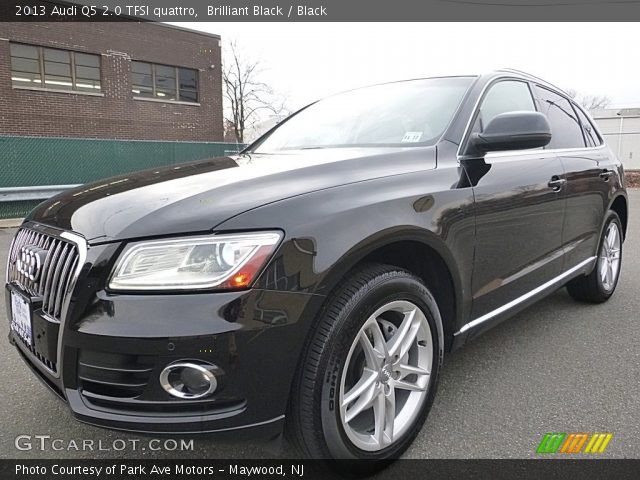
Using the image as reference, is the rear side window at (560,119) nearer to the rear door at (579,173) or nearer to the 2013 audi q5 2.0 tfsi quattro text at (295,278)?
the rear door at (579,173)

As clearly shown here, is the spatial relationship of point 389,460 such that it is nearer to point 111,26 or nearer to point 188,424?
point 188,424

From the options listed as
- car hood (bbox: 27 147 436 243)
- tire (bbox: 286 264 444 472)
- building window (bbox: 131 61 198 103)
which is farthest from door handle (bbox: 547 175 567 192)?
building window (bbox: 131 61 198 103)

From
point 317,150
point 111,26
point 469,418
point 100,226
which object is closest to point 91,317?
point 100,226

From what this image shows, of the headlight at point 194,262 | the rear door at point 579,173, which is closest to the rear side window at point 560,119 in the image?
the rear door at point 579,173

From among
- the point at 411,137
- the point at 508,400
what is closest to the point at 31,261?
the point at 411,137

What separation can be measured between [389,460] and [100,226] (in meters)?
1.45

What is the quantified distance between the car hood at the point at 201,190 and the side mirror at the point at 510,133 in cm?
27

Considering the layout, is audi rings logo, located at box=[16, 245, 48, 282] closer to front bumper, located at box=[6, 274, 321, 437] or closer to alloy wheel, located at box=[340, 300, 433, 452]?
front bumper, located at box=[6, 274, 321, 437]

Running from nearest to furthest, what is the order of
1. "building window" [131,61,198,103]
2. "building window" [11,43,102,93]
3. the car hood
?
the car hood
"building window" [11,43,102,93]
"building window" [131,61,198,103]

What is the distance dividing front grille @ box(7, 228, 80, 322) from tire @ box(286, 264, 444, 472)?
864 mm

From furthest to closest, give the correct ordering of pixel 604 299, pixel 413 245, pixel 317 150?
pixel 604 299
pixel 317 150
pixel 413 245

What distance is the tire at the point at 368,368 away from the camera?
1733mm

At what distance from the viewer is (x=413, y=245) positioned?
2.16 m

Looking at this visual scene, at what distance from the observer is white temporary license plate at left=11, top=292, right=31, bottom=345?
6.41 ft
